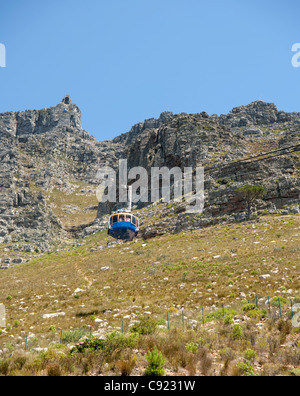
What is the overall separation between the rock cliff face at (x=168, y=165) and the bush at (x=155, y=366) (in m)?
13.1

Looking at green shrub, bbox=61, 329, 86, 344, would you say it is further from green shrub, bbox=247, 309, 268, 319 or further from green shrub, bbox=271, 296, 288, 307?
green shrub, bbox=271, 296, 288, 307

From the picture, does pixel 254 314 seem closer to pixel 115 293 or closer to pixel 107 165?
pixel 115 293

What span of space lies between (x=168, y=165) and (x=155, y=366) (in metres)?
92.6

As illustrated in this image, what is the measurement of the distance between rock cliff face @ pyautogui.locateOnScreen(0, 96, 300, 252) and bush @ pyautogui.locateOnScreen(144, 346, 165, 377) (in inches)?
514

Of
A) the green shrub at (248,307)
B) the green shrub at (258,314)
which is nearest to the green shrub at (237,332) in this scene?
the green shrub at (258,314)

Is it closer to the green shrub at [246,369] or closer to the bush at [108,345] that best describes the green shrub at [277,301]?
the green shrub at [246,369]

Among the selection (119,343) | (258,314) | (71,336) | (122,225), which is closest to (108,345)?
(119,343)

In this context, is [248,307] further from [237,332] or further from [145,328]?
[145,328]

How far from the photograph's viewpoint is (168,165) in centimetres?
9919

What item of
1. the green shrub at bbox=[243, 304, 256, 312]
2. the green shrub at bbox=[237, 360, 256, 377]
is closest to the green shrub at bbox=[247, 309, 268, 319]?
the green shrub at bbox=[243, 304, 256, 312]

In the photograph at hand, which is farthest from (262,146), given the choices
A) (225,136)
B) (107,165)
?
(107,165)
